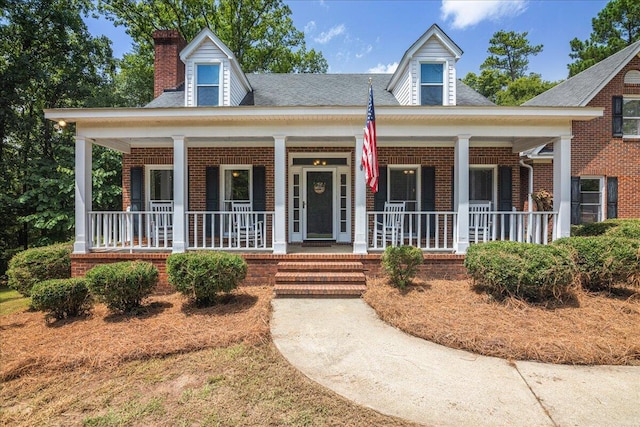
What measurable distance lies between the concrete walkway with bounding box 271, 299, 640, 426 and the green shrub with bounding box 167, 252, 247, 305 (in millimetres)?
1298

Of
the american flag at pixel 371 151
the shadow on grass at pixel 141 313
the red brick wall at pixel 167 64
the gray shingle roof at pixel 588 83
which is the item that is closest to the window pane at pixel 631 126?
the gray shingle roof at pixel 588 83

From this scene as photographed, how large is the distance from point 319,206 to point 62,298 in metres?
5.83

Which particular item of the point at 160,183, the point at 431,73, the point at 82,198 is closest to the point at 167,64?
the point at 160,183

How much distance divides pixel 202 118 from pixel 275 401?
5.53 metres

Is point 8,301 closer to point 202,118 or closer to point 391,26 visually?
point 202,118

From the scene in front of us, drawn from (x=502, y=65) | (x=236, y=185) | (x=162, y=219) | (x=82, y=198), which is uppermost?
A: (x=502, y=65)

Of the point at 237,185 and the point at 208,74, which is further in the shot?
the point at 237,185

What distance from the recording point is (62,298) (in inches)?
184

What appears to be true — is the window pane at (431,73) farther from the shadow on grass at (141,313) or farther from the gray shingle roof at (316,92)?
the shadow on grass at (141,313)

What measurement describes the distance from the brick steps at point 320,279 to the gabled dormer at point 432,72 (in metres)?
4.68

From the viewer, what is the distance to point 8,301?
692 cm

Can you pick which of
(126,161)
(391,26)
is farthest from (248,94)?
(391,26)

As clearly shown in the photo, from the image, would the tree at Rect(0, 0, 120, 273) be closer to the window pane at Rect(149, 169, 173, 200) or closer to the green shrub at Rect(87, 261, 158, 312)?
the window pane at Rect(149, 169, 173, 200)

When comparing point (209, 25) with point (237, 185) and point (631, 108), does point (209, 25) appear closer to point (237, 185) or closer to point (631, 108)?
point (237, 185)
